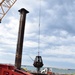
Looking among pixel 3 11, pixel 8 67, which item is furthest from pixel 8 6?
pixel 8 67

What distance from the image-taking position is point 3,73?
1298cm

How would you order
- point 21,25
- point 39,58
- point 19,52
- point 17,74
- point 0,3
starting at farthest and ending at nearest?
1. point 0,3
2. point 39,58
3. point 21,25
4. point 19,52
5. point 17,74

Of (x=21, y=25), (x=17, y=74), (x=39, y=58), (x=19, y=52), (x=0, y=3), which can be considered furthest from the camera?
(x=0, y=3)

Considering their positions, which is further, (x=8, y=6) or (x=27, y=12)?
(x=8, y=6)

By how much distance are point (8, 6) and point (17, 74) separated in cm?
3265

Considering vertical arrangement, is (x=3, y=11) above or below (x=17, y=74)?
above

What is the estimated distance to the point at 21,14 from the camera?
74.1ft

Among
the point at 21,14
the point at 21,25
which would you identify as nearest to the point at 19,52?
the point at 21,25

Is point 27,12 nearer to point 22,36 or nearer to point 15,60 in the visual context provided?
point 22,36

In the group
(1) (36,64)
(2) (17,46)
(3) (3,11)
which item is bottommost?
(1) (36,64)

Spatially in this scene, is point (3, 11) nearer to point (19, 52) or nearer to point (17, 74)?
point (19, 52)

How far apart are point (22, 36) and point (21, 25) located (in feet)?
4.74

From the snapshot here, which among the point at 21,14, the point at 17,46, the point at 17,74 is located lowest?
the point at 17,74

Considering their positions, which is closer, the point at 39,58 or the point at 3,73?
the point at 3,73
